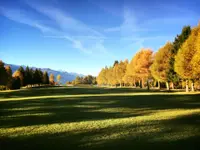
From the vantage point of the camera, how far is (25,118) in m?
16.3

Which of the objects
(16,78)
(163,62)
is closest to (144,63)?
(163,62)

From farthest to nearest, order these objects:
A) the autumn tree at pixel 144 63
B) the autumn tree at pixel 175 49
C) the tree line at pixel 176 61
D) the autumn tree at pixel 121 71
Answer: the autumn tree at pixel 121 71, the autumn tree at pixel 144 63, the autumn tree at pixel 175 49, the tree line at pixel 176 61

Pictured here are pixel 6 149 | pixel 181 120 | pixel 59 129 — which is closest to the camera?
pixel 6 149

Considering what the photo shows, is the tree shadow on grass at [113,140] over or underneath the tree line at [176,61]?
underneath

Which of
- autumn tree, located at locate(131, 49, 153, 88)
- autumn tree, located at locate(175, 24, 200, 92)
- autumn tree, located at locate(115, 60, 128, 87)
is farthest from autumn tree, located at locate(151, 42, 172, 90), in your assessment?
autumn tree, located at locate(115, 60, 128, 87)

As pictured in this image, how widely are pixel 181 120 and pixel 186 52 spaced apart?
2467 cm

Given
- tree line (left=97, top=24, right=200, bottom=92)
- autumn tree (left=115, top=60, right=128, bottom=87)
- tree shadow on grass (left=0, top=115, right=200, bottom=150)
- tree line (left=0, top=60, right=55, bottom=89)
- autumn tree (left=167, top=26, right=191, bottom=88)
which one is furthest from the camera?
autumn tree (left=115, top=60, right=128, bottom=87)

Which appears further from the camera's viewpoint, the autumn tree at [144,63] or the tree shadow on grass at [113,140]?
the autumn tree at [144,63]

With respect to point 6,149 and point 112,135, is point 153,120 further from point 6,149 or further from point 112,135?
point 6,149

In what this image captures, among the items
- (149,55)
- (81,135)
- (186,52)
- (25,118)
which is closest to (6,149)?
(81,135)

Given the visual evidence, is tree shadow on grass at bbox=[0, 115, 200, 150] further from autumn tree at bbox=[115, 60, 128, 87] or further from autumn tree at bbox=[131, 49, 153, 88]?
autumn tree at bbox=[115, 60, 128, 87]

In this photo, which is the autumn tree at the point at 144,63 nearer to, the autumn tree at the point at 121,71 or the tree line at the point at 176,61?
the tree line at the point at 176,61

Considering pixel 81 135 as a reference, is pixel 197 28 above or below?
above

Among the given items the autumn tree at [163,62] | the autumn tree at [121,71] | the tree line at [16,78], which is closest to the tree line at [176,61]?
the autumn tree at [163,62]
